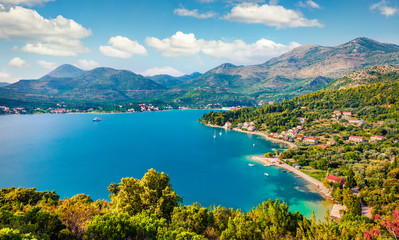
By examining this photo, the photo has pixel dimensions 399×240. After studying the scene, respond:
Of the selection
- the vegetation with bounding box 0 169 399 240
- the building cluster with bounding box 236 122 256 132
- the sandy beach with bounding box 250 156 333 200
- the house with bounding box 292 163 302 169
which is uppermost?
the vegetation with bounding box 0 169 399 240

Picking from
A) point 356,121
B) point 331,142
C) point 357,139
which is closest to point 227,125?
point 331,142

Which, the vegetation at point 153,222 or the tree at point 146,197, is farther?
the tree at point 146,197

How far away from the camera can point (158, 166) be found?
5038 cm

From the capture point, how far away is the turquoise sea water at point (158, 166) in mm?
36844

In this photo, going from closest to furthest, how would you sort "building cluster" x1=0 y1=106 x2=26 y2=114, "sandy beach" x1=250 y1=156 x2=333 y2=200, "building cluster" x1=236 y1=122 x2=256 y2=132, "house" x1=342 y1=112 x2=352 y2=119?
"sandy beach" x1=250 y1=156 x2=333 y2=200 → "house" x1=342 y1=112 x2=352 y2=119 → "building cluster" x1=236 y1=122 x2=256 y2=132 → "building cluster" x1=0 y1=106 x2=26 y2=114

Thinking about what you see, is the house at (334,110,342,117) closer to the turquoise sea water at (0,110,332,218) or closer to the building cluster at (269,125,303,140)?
the building cluster at (269,125,303,140)

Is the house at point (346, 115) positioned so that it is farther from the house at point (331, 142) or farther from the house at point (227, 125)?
the house at point (227, 125)

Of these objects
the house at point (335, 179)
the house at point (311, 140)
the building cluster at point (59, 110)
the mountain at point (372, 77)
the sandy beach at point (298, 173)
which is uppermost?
the mountain at point (372, 77)

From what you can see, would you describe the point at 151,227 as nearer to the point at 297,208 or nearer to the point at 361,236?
the point at 361,236

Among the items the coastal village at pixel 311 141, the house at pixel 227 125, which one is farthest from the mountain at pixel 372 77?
the house at pixel 227 125

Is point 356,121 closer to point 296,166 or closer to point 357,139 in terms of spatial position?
point 357,139

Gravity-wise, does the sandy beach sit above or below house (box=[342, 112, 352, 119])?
below

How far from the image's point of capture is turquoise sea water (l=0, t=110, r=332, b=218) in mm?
36844

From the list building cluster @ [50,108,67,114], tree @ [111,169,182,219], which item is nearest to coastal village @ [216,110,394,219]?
tree @ [111,169,182,219]
